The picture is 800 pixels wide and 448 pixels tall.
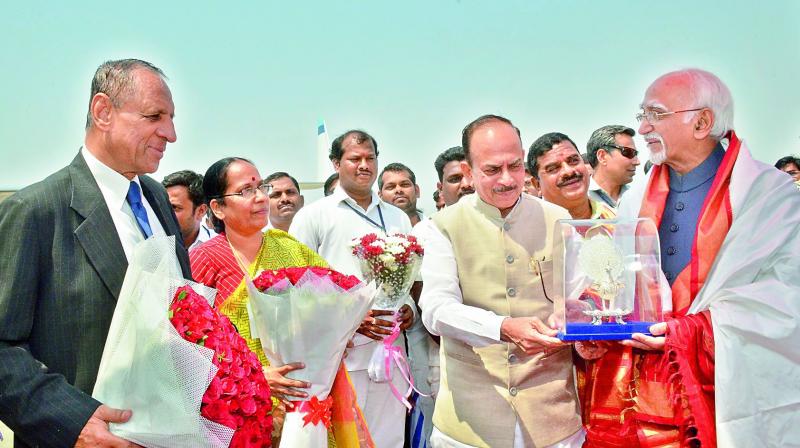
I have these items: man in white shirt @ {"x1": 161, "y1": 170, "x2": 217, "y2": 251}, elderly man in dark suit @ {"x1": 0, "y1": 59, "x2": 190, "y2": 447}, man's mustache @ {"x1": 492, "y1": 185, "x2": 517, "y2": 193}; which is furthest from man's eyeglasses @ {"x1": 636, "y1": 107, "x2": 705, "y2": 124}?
man in white shirt @ {"x1": 161, "y1": 170, "x2": 217, "y2": 251}

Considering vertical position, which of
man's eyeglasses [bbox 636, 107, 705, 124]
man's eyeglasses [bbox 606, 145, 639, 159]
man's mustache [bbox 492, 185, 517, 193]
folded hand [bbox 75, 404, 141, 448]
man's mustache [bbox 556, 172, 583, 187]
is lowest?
folded hand [bbox 75, 404, 141, 448]

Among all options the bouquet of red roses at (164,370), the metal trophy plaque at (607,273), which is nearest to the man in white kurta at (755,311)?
the metal trophy plaque at (607,273)

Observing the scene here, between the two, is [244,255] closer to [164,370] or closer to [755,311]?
[164,370]

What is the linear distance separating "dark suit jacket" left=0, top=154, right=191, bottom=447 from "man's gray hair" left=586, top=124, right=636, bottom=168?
4.94 m

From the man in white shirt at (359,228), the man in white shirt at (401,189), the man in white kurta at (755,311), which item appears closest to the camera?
the man in white kurta at (755,311)

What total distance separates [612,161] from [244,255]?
370 cm

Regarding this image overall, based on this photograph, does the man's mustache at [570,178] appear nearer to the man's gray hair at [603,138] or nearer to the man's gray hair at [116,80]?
the man's gray hair at [603,138]

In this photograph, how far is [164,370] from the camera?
2.03 metres

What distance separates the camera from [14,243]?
2188 mm

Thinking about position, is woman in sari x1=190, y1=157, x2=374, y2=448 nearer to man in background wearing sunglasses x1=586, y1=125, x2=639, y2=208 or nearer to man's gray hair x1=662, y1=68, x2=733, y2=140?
man's gray hair x1=662, y1=68, x2=733, y2=140

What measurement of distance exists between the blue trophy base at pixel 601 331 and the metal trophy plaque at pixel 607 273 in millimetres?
40

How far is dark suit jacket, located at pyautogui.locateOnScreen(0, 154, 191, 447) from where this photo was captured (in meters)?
2.10

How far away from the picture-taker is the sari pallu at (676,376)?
2941 mm

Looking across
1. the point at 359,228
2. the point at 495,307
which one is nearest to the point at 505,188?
the point at 495,307
